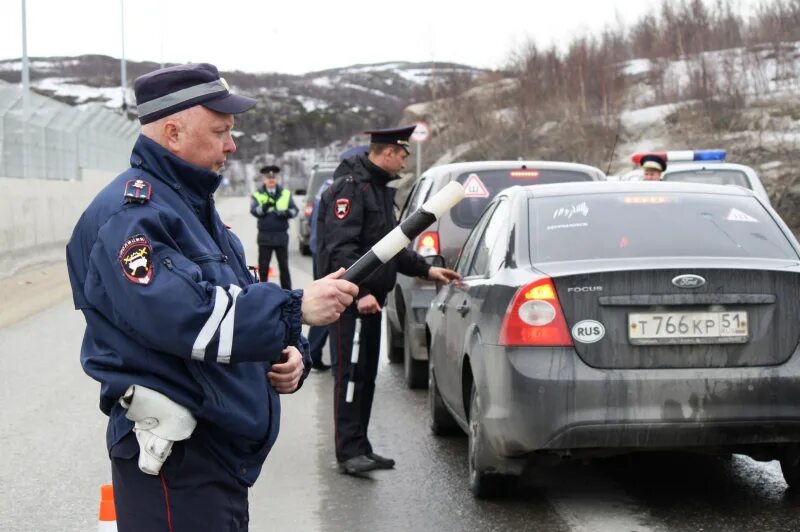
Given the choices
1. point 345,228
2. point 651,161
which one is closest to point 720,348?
point 345,228

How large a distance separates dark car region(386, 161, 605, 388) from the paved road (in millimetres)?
646

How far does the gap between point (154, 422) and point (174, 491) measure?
0.62ft

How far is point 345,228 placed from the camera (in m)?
6.50

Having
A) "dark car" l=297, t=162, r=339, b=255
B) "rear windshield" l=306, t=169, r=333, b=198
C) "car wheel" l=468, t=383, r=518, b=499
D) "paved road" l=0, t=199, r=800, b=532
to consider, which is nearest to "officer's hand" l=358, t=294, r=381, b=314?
"car wheel" l=468, t=383, r=518, b=499

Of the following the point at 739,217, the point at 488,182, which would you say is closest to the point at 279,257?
the point at 488,182

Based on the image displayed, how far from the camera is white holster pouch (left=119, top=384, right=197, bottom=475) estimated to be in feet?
9.29

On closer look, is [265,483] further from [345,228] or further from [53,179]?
[53,179]

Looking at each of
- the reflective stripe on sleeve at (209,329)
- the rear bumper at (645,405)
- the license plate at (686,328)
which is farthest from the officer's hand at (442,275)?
the reflective stripe on sleeve at (209,329)

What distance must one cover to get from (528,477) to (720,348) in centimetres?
163

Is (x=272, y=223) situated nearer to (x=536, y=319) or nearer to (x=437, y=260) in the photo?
(x=437, y=260)

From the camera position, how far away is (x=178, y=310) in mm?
2697

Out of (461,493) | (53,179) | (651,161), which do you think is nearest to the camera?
(461,493)

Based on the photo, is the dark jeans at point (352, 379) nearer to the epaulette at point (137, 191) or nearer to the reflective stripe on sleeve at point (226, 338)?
the epaulette at point (137, 191)

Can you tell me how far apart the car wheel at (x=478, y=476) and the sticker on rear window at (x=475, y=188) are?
3.79 metres
